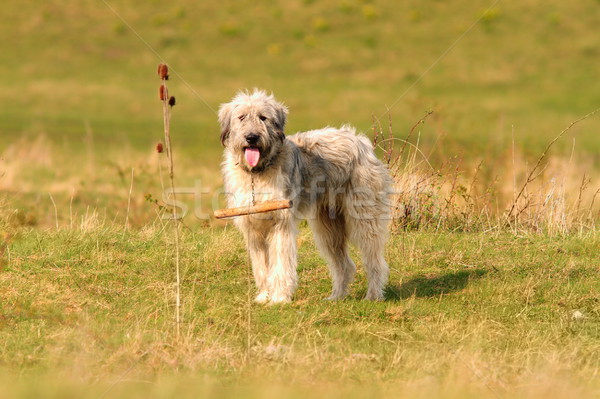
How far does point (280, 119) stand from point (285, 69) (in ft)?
110

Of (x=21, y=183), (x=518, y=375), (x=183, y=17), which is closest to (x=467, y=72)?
(x=183, y=17)

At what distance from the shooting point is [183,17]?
1972 inches

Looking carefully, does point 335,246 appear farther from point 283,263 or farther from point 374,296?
point 283,263

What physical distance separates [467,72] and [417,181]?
29.9m

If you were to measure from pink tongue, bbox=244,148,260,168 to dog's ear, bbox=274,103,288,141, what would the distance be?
0.34 meters

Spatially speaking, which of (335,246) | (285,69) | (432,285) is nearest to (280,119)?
(335,246)

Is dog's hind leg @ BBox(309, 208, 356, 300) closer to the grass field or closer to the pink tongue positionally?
the grass field

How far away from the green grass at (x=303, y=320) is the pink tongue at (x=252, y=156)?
141 centimetres

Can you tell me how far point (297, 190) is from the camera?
9.50m

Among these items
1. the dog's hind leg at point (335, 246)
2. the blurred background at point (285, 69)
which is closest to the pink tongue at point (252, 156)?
the dog's hind leg at point (335, 246)

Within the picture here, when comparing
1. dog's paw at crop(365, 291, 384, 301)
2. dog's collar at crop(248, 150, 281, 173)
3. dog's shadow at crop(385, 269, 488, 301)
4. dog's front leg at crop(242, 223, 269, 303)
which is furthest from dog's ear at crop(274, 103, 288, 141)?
dog's shadow at crop(385, 269, 488, 301)

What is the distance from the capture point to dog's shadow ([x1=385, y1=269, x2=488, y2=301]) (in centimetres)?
984

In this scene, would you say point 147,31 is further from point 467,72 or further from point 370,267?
point 370,267

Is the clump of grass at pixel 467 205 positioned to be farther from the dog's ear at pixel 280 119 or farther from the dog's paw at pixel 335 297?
the dog's ear at pixel 280 119
